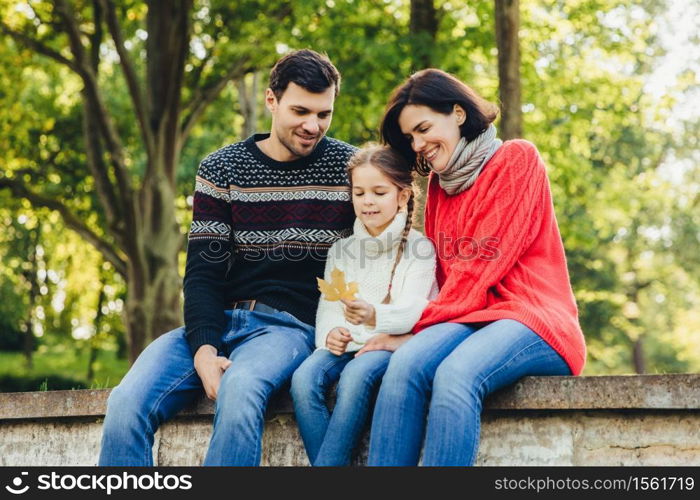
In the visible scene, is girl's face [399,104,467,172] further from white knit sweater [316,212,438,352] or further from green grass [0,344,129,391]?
green grass [0,344,129,391]

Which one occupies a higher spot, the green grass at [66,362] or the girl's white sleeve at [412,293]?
the girl's white sleeve at [412,293]

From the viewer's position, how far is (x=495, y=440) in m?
3.43

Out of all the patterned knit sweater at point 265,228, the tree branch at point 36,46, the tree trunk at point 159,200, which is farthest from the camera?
the tree branch at point 36,46

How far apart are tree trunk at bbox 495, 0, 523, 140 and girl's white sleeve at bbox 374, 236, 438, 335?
14.6 feet

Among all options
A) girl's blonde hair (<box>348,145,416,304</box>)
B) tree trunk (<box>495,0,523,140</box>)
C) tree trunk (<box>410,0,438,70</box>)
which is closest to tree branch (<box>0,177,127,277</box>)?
tree trunk (<box>410,0,438,70</box>)

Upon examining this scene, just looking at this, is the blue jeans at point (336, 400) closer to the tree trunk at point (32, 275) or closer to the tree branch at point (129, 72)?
the tree branch at point (129, 72)

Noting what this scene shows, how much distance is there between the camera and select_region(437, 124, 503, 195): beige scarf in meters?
3.69

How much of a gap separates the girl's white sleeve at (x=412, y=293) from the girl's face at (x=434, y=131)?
34 centimetres

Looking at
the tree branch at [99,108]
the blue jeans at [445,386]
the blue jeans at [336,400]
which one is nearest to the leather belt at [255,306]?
the blue jeans at [336,400]

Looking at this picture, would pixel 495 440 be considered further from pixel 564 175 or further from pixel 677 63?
pixel 677 63

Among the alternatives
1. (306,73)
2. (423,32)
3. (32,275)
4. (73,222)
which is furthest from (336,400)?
(32,275)

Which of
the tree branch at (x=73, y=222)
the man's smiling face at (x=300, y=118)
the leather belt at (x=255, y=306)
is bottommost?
the tree branch at (x=73, y=222)

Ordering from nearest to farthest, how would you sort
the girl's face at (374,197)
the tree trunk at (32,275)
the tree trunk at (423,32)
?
the girl's face at (374,197) → the tree trunk at (423,32) → the tree trunk at (32,275)

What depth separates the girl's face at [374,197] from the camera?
388 centimetres
